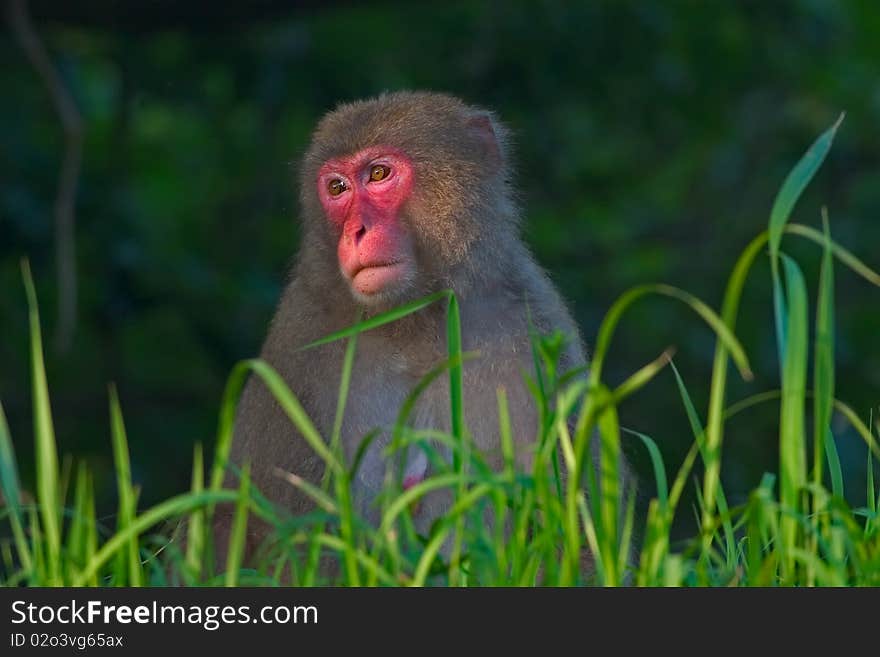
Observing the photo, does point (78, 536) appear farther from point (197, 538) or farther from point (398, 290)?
point (398, 290)

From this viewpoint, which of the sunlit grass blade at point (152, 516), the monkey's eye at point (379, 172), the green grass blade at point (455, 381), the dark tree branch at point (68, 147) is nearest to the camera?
the sunlit grass blade at point (152, 516)

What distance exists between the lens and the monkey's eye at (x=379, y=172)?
5.00 metres

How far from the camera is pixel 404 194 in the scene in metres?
4.99

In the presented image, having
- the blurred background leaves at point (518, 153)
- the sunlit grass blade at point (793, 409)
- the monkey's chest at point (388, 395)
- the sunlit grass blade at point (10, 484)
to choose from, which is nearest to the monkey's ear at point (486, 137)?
the monkey's chest at point (388, 395)

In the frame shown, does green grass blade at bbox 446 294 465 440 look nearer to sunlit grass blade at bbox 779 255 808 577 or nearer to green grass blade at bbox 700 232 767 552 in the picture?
green grass blade at bbox 700 232 767 552

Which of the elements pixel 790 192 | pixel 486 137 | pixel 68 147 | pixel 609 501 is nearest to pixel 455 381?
pixel 609 501

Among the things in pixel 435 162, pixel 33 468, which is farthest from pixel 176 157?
pixel 435 162

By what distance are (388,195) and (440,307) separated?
0.36 metres

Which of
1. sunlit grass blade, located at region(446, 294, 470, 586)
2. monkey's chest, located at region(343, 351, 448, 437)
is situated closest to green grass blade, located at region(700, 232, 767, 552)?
sunlit grass blade, located at region(446, 294, 470, 586)

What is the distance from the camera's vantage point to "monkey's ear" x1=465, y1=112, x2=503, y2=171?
517 centimetres

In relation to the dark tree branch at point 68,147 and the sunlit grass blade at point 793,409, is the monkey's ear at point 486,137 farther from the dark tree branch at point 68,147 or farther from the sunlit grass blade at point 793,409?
the dark tree branch at point 68,147

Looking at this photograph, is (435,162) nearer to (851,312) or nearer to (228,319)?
(228,319)

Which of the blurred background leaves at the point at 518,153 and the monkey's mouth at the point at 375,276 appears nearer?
the monkey's mouth at the point at 375,276

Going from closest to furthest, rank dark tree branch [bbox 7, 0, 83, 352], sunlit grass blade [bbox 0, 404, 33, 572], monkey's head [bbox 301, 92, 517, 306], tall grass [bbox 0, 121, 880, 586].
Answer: tall grass [bbox 0, 121, 880, 586]
sunlit grass blade [bbox 0, 404, 33, 572]
monkey's head [bbox 301, 92, 517, 306]
dark tree branch [bbox 7, 0, 83, 352]
